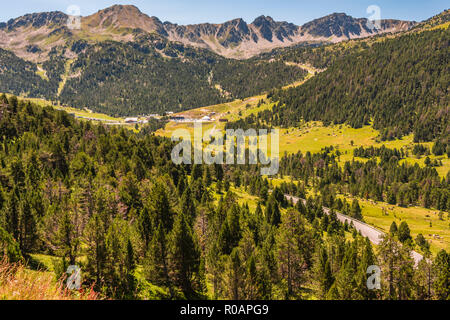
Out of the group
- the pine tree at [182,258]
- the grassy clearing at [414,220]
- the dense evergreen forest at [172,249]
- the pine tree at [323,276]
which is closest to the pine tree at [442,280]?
the dense evergreen forest at [172,249]

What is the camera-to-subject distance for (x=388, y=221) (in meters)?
159

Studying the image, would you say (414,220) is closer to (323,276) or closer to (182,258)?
(323,276)

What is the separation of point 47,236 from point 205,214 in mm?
39822

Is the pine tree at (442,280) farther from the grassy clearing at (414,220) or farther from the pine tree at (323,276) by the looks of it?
the grassy clearing at (414,220)

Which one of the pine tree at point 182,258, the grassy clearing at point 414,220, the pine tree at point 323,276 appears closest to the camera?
the pine tree at point 182,258

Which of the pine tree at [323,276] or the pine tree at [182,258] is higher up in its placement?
the pine tree at [182,258]

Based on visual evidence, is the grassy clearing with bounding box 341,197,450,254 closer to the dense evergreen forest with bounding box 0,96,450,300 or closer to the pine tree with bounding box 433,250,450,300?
the pine tree with bounding box 433,250,450,300

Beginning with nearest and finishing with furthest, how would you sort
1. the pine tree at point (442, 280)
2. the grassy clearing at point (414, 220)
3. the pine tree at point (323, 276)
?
the pine tree at point (442, 280), the pine tree at point (323, 276), the grassy clearing at point (414, 220)

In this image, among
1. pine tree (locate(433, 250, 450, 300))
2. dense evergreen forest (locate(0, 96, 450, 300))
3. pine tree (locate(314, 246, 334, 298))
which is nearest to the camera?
dense evergreen forest (locate(0, 96, 450, 300))

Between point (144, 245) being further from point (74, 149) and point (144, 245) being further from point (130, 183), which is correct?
point (74, 149)

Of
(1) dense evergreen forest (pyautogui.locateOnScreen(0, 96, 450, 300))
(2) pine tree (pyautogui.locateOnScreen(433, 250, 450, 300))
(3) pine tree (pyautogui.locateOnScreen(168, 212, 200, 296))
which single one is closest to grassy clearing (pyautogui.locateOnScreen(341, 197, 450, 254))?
(2) pine tree (pyautogui.locateOnScreen(433, 250, 450, 300))

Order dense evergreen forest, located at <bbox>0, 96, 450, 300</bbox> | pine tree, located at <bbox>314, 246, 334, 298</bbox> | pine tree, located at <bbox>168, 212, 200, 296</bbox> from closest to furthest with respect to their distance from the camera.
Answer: dense evergreen forest, located at <bbox>0, 96, 450, 300</bbox>, pine tree, located at <bbox>168, 212, 200, 296</bbox>, pine tree, located at <bbox>314, 246, 334, 298</bbox>

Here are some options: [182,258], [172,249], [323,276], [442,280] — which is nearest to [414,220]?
[442,280]
